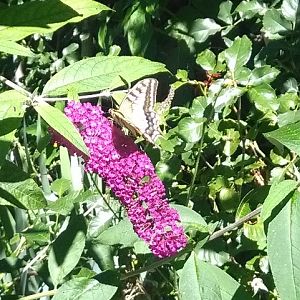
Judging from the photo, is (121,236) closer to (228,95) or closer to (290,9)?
(228,95)

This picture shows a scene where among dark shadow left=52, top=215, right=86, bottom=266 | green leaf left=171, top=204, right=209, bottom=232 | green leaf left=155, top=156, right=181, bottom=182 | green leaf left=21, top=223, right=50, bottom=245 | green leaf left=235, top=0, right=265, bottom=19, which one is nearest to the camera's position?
green leaf left=171, top=204, right=209, bottom=232

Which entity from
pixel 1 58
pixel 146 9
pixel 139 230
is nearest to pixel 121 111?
pixel 139 230

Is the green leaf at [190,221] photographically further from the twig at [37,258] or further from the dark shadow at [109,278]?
the twig at [37,258]

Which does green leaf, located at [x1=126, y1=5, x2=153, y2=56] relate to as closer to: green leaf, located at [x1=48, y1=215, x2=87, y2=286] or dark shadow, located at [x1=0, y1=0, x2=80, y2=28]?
green leaf, located at [x1=48, y1=215, x2=87, y2=286]

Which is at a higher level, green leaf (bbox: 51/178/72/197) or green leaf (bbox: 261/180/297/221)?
green leaf (bbox: 261/180/297/221)

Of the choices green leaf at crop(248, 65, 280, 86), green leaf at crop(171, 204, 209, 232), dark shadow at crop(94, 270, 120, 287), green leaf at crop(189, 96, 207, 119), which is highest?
green leaf at crop(248, 65, 280, 86)

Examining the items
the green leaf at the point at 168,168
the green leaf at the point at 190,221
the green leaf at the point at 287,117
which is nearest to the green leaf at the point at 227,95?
the green leaf at the point at 287,117

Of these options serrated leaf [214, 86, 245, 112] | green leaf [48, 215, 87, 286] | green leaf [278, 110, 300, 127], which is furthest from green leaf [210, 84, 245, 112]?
green leaf [48, 215, 87, 286]

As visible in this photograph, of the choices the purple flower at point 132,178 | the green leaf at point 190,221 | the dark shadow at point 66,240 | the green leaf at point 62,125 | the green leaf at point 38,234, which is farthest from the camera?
the green leaf at point 38,234
